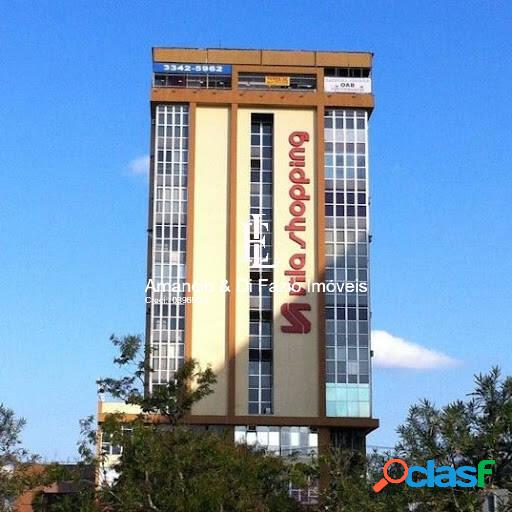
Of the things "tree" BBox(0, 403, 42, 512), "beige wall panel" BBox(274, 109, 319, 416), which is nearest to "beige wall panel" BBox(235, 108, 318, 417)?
"beige wall panel" BBox(274, 109, 319, 416)

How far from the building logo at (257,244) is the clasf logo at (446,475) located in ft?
191

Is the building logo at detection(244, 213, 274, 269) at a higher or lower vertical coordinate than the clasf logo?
higher

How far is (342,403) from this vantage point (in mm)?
82562

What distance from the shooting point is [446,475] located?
2588 cm

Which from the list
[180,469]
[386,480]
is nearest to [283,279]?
[180,469]

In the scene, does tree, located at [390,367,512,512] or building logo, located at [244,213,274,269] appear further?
building logo, located at [244,213,274,269]

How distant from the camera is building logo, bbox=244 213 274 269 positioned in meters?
85.1

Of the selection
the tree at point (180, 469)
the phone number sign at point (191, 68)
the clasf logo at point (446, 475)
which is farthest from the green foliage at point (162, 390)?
the phone number sign at point (191, 68)

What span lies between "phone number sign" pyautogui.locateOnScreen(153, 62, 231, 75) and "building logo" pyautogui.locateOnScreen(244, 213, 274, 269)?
1289 cm

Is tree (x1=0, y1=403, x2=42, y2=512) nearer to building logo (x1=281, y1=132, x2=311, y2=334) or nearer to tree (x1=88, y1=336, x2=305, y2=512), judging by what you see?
tree (x1=88, y1=336, x2=305, y2=512)

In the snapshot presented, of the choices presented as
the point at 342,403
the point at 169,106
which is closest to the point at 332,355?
the point at 342,403

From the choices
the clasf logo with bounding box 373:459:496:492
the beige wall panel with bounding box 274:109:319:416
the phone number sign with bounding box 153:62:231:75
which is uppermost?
the phone number sign with bounding box 153:62:231:75

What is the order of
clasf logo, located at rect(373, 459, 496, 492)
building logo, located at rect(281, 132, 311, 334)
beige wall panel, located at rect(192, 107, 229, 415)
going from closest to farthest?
clasf logo, located at rect(373, 459, 496, 492) → beige wall panel, located at rect(192, 107, 229, 415) → building logo, located at rect(281, 132, 311, 334)

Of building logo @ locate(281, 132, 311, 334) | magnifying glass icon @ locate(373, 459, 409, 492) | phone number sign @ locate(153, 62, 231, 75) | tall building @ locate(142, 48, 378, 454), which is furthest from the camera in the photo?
phone number sign @ locate(153, 62, 231, 75)
